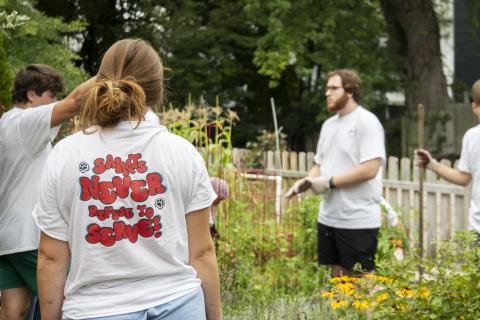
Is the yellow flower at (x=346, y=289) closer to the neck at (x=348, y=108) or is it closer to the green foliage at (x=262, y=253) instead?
the green foliage at (x=262, y=253)

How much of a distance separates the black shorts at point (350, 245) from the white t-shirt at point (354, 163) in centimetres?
4

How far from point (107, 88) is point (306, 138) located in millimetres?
18982

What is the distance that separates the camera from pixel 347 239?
19.1ft

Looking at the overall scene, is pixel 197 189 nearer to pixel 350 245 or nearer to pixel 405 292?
pixel 405 292

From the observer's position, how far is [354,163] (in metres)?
5.82

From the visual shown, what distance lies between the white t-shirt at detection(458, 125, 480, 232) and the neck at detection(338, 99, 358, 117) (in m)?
0.92

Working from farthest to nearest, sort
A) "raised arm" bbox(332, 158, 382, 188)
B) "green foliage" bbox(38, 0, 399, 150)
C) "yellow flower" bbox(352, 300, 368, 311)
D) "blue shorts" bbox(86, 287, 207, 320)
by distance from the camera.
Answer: "green foliage" bbox(38, 0, 399, 150)
"raised arm" bbox(332, 158, 382, 188)
"yellow flower" bbox(352, 300, 368, 311)
"blue shorts" bbox(86, 287, 207, 320)

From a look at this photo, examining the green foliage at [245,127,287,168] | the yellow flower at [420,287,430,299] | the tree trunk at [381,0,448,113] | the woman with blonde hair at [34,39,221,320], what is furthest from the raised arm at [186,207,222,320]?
the tree trunk at [381,0,448,113]

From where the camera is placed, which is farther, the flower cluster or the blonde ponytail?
the flower cluster

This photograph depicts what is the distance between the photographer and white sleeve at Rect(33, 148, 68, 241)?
8.88 ft

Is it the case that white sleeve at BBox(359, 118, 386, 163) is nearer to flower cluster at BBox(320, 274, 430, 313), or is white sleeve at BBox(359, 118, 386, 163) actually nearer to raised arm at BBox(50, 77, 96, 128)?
flower cluster at BBox(320, 274, 430, 313)

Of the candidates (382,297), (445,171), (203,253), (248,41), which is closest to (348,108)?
(445,171)

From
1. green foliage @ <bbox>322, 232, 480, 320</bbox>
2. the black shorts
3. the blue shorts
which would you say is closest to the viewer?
the blue shorts

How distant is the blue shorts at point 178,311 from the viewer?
2641mm
